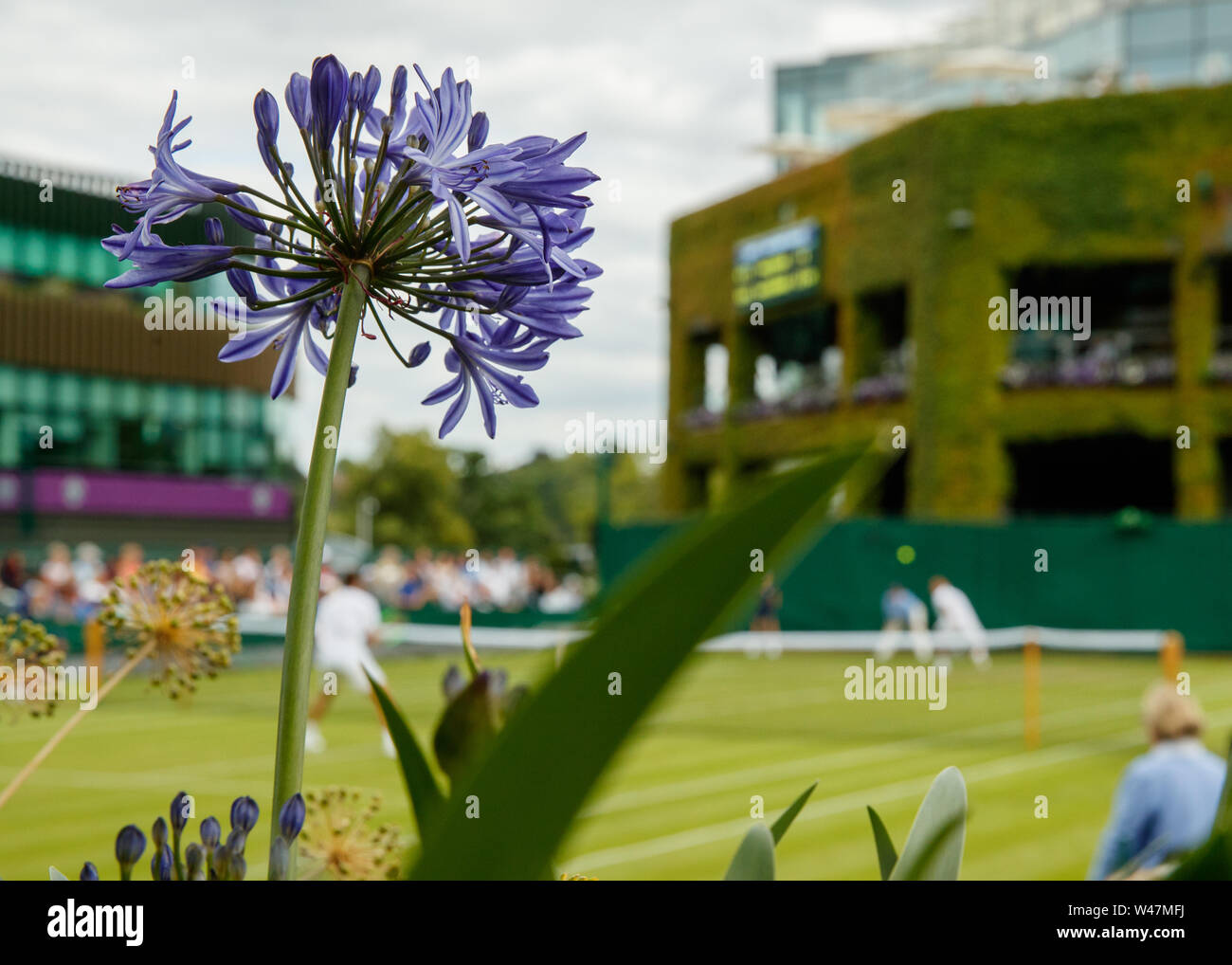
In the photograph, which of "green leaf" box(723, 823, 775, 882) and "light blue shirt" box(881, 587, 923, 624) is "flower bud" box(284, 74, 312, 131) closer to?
"green leaf" box(723, 823, 775, 882)

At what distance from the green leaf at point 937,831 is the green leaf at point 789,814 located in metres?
0.07

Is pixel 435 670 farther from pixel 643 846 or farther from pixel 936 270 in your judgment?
pixel 936 270

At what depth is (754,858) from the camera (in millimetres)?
793

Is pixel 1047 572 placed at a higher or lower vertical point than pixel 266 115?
lower

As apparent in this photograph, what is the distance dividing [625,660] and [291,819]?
31cm

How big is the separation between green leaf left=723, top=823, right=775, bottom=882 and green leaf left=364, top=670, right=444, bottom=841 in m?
0.19

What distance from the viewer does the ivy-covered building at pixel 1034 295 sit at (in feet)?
101

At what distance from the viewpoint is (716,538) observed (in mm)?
500

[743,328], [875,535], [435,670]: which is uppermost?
[743,328]

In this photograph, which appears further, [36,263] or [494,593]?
[494,593]

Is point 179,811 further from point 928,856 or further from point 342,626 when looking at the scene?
point 342,626

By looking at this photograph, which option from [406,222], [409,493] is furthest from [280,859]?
[409,493]
